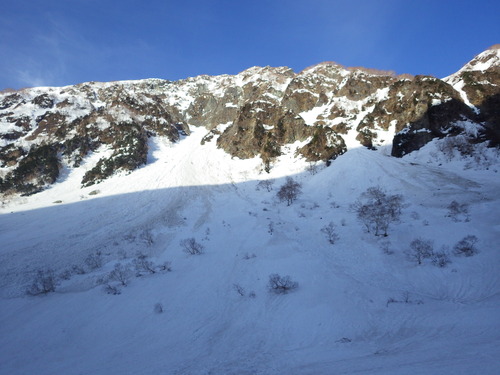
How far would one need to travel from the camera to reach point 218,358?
30.6 feet

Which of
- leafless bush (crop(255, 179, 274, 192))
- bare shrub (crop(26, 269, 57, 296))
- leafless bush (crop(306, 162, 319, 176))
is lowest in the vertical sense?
bare shrub (crop(26, 269, 57, 296))

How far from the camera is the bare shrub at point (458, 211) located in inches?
731

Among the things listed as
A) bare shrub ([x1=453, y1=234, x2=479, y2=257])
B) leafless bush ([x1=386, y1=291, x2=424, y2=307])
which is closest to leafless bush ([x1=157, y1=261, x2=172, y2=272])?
leafless bush ([x1=386, y1=291, x2=424, y2=307])

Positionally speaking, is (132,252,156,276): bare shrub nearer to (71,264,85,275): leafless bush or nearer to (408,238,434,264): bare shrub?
(71,264,85,275): leafless bush

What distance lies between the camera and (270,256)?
18.0m

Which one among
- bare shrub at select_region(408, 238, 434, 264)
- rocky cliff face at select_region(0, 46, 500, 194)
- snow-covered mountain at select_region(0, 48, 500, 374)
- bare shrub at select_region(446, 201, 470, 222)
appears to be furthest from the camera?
rocky cliff face at select_region(0, 46, 500, 194)

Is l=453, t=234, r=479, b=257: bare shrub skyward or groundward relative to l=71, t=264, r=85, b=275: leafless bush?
skyward

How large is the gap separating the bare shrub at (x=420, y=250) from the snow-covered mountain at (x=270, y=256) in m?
0.11

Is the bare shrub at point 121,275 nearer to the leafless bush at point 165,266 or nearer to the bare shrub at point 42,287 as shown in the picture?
the leafless bush at point 165,266

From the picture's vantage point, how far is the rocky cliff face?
45750 mm

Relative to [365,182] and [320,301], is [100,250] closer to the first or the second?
[320,301]

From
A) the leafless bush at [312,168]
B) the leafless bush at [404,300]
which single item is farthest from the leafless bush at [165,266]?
the leafless bush at [312,168]

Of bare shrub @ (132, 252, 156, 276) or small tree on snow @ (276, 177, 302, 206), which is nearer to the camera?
bare shrub @ (132, 252, 156, 276)

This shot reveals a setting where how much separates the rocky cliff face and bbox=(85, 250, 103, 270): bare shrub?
33265mm
